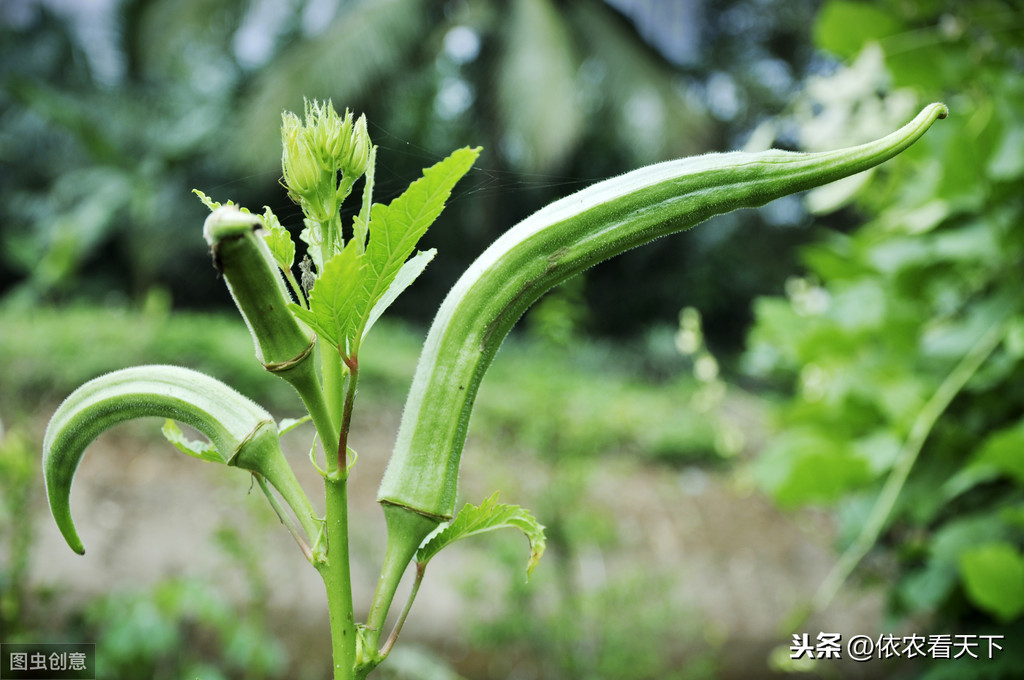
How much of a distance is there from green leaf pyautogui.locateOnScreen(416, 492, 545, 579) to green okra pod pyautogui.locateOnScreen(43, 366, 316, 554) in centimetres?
5

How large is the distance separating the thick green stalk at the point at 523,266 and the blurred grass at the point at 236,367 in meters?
2.67

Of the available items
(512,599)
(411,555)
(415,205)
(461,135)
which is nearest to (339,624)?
(411,555)

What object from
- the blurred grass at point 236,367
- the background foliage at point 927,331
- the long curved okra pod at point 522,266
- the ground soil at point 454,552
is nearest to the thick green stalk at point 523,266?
the long curved okra pod at point 522,266

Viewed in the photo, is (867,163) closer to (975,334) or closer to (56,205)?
(975,334)

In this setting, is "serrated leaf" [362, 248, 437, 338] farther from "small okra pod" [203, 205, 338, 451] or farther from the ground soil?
the ground soil

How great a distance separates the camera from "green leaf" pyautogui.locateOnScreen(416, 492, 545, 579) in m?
0.28

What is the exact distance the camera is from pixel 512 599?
5.84 ft

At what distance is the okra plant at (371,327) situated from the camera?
26cm

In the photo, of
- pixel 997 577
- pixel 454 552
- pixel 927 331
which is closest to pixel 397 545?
pixel 997 577

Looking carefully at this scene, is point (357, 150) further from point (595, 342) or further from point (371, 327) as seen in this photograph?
point (595, 342)

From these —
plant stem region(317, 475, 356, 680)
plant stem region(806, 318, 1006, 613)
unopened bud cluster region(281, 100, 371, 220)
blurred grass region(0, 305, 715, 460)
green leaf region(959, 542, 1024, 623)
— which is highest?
blurred grass region(0, 305, 715, 460)

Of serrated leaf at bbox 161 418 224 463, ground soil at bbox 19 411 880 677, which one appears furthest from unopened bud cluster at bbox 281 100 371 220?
ground soil at bbox 19 411 880 677

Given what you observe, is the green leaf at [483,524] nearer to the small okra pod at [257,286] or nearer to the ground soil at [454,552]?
the small okra pod at [257,286]

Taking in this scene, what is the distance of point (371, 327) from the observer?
28 cm
